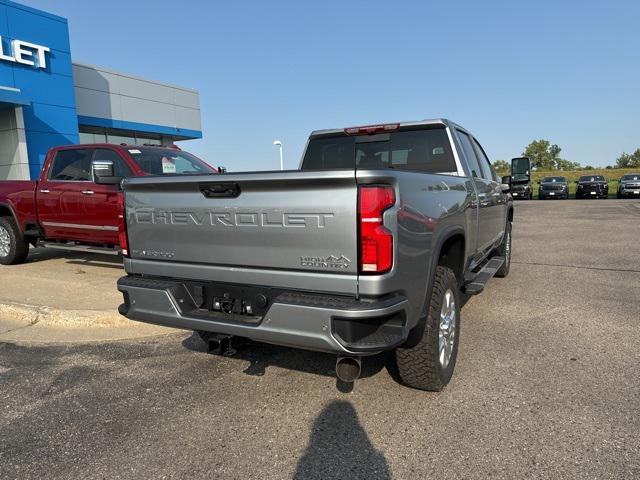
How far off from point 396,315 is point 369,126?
250 cm

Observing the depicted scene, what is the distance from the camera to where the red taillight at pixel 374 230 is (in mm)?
2451

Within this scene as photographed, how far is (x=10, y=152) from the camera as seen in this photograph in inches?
626

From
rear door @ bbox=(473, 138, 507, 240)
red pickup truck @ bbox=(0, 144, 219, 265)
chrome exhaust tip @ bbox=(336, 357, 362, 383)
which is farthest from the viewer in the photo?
red pickup truck @ bbox=(0, 144, 219, 265)

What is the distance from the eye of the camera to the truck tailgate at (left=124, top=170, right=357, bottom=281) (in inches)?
99.0

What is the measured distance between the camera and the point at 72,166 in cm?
736

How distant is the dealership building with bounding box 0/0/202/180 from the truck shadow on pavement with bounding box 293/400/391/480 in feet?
52.8

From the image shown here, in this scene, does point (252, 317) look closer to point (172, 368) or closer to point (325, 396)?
point (325, 396)

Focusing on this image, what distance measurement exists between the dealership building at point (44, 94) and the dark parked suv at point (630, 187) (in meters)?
30.7

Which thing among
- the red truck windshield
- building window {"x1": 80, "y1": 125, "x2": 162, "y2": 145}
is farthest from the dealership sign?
the red truck windshield

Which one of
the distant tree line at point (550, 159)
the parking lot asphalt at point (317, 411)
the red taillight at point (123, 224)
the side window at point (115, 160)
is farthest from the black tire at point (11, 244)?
the distant tree line at point (550, 159)

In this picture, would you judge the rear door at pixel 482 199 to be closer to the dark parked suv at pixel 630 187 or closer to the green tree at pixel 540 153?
the dark parked suv at pixel 630 187

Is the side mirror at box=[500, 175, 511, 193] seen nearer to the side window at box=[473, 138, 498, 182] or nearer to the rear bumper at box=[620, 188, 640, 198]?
the side window at box=[473, 138, 498, 182]

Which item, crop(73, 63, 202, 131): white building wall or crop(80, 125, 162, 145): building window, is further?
crop(80, 125, 162, 145): building window

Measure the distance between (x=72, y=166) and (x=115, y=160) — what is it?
3.37ft
